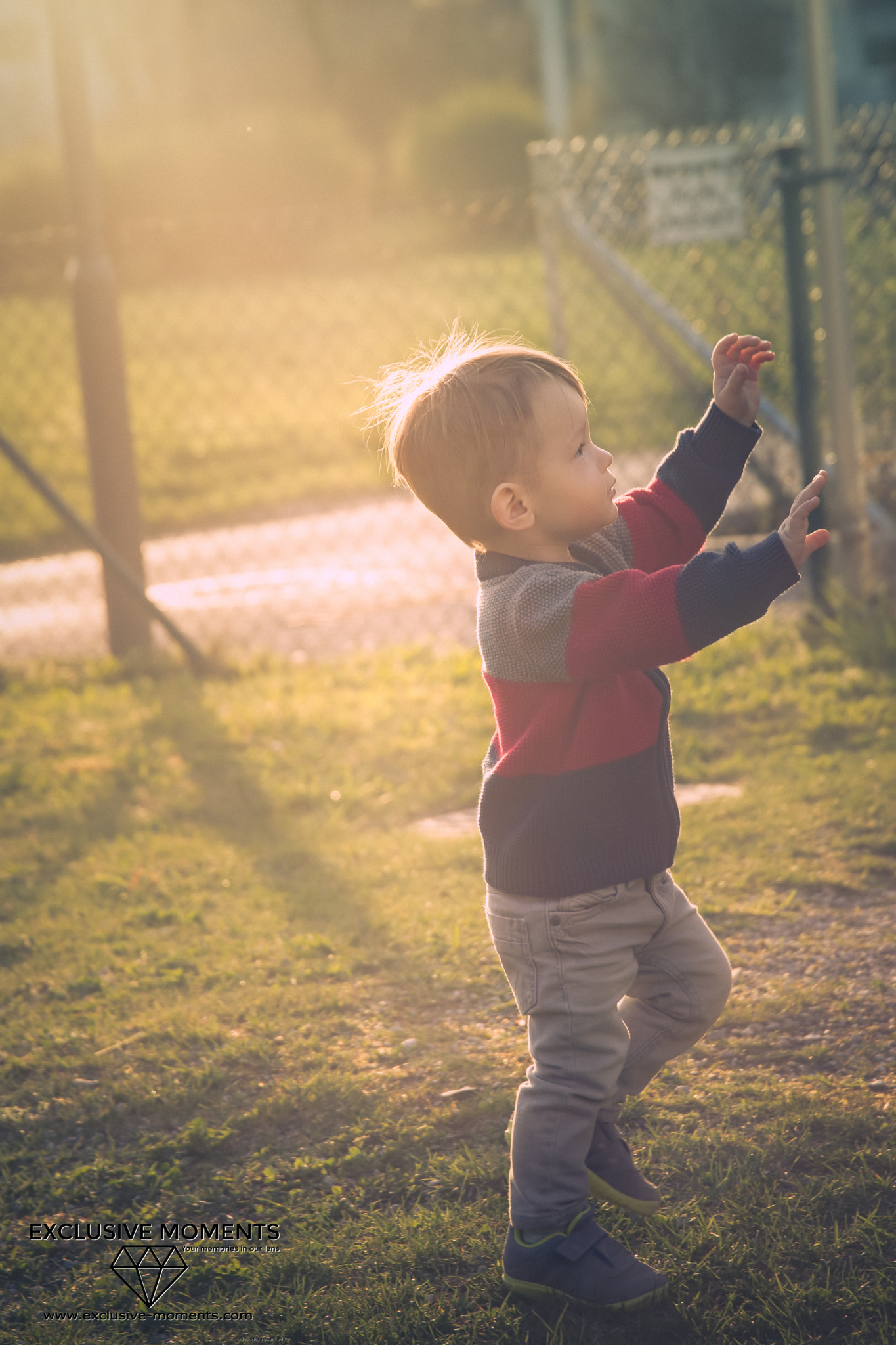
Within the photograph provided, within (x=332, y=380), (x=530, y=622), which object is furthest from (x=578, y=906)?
(x=332, y=380)

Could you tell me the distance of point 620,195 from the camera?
26.4 feet

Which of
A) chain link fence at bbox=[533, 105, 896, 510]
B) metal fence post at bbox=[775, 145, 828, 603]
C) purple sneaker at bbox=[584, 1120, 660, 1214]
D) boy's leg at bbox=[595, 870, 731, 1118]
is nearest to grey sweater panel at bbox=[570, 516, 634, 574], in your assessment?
boy's leg at bbox=[595, 870, 731, 1118]

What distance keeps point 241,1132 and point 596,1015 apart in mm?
903

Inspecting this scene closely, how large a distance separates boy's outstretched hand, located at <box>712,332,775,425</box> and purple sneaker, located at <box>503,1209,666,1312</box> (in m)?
1.27

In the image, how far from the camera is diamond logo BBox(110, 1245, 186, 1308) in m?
2.15

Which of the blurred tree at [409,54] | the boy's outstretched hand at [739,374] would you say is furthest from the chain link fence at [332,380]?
the blurred tree at [409,54]

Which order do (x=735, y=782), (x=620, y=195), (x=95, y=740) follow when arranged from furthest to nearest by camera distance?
1. (x=620, y=195)
2. (x=95, y=740)
3. (x=735, y=782)

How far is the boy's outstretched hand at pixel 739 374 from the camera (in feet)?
7.09

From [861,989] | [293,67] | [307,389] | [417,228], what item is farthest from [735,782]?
[293,67]

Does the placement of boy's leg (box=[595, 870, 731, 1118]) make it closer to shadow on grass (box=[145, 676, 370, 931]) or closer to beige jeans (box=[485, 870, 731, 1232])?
beige jeans (box=[485, 870, 731, 1232])

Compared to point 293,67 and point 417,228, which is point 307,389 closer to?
point 417,228

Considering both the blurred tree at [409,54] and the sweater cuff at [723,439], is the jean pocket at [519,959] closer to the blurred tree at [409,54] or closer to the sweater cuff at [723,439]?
the sweater cuff at [723,439]

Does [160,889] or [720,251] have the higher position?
[720,251]

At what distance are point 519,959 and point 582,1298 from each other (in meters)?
0.49
